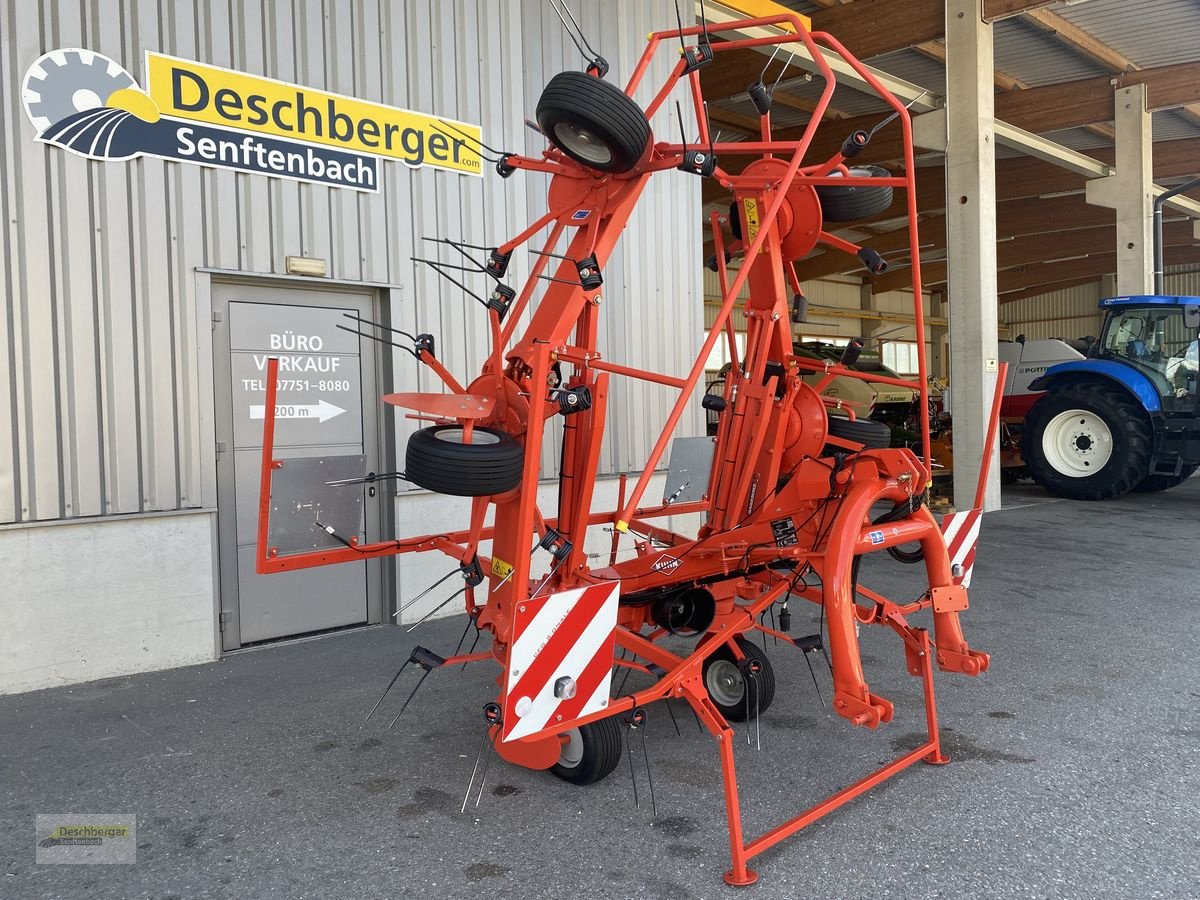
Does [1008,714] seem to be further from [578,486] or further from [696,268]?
[696,268]

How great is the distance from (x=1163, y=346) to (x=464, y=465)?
1077cm

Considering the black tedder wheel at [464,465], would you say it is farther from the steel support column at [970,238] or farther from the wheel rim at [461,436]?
the steel support column at [970,238]

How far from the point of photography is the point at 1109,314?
11172 millimetres

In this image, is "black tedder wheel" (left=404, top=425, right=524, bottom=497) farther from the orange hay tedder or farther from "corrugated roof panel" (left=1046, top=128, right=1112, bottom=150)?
"corrugated roof panel" (left=1046, top=128, right=1112, bottom=150)

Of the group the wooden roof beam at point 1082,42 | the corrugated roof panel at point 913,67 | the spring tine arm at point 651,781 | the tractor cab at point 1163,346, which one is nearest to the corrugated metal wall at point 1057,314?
the wooden roof beam at point 1082,42

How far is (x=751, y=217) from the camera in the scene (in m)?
3.80

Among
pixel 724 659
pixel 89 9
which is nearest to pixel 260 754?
pixel 724 659

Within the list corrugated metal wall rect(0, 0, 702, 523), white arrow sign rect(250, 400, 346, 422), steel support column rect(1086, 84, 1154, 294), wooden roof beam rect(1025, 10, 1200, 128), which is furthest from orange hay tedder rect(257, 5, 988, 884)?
steel support column rect(1086, 84, 1154, 294)

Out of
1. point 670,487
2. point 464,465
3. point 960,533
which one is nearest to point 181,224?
point 464,465

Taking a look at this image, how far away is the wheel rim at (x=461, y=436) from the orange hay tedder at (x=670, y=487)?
0.01m

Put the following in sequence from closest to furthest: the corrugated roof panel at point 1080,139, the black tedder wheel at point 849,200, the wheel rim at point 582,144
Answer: the wheel rim at point 582,144
the black tedder wheel at point 849,200
the corrugated roof panel at point 1080,139

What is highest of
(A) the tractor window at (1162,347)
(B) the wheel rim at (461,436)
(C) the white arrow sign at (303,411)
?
(A) the tractor window at (1162,347)

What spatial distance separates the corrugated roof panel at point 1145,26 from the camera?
420 inches

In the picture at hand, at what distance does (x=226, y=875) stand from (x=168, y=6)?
14.2 ft
